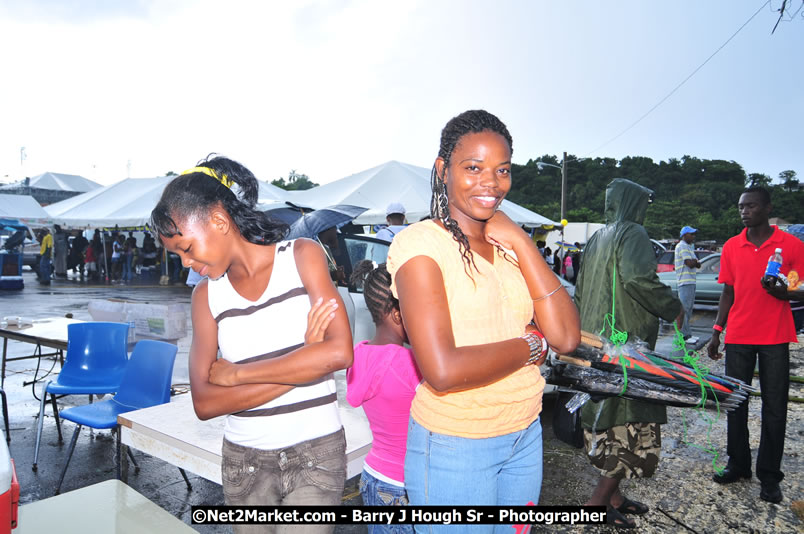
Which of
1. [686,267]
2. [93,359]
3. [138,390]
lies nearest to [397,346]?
[138,390]

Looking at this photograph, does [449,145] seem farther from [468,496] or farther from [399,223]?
[399,223]

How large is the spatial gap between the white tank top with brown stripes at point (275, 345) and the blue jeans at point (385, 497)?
1.48 feet

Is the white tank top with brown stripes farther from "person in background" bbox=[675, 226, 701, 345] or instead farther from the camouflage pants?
"person in background" bbox=[675, 226, 701, 345]

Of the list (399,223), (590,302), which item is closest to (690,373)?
(590,302)

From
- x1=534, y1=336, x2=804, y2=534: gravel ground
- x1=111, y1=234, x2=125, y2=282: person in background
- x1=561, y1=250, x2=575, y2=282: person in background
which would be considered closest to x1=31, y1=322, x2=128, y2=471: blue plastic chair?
x1=534, y1=336, x2=804, y2=534: gravel ground

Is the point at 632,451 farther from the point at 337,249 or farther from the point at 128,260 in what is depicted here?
the point at 128,260

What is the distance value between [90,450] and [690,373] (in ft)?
15.9

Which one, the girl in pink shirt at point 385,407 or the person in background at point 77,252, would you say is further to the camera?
the person in background at point 77,252

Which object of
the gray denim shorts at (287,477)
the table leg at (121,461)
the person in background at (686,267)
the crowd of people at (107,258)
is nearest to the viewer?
the gray denim shorts at (287,477)

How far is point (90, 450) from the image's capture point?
14.8 ft

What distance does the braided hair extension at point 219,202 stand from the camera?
1670mm

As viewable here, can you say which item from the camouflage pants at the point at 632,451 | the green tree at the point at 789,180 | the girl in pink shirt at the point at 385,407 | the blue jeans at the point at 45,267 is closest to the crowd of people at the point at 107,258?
the blue jeans at the point at 45,267

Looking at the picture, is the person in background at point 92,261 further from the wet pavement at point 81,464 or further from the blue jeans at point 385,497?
the blue jeans at point 385,497

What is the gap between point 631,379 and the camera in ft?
8.55
